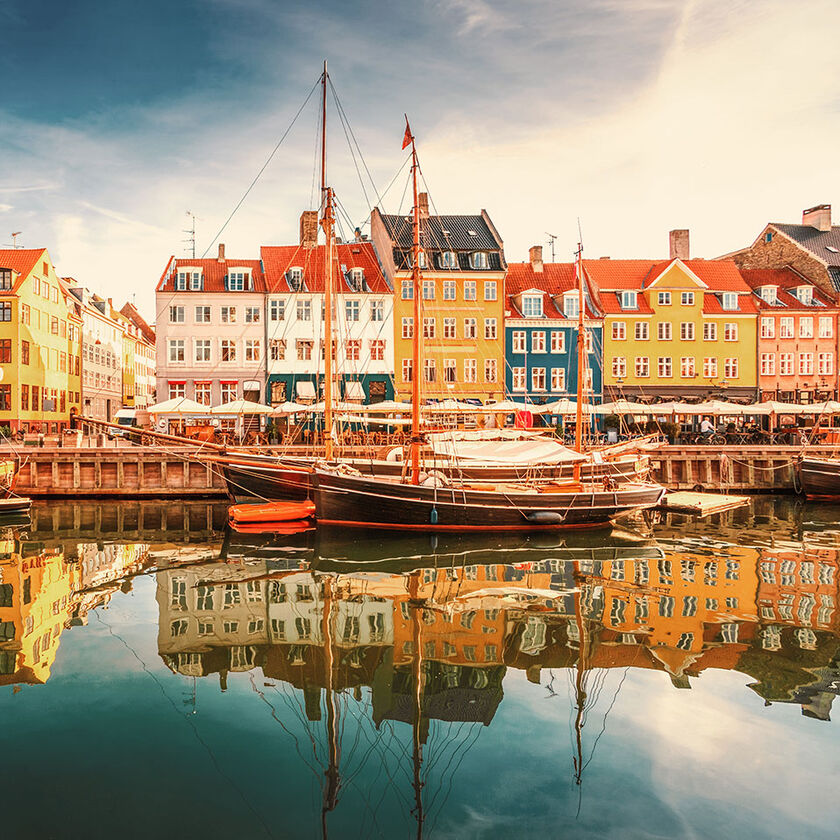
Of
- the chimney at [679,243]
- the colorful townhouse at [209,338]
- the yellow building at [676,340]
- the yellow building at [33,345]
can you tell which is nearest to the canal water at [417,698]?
the colorful townhouse at [209,338]

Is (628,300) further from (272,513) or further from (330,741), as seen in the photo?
(330,741)

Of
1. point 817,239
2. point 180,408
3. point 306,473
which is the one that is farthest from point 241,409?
point 817,239

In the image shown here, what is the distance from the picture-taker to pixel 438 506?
25266mm

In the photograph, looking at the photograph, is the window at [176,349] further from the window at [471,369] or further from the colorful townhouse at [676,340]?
the colorful townhouse at [676,340]

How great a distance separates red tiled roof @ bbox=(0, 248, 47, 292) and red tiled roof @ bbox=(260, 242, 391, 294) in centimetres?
1587

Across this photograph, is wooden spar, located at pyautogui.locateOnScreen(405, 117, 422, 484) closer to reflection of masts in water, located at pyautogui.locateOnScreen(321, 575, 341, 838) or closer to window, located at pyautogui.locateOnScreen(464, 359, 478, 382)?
reflection of masts in water, located at pyautogui.locateOnScreen(321, 575, 341, 838)

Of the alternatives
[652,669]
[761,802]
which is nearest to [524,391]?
[652,669]

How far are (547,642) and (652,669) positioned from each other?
2267 mm

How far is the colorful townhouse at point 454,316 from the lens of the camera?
50153 mm

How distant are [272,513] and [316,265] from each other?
27.0 metres

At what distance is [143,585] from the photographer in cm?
1897

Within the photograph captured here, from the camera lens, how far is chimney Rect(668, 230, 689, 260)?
190 ft

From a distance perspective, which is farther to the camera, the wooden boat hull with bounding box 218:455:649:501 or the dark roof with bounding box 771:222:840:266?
the dark roof with bounding box 771:222:840:266

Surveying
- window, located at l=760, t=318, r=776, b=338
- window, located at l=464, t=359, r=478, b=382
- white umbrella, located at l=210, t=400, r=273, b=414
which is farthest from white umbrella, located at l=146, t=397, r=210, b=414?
window, located at l=760, t=318, r=776, b=338
